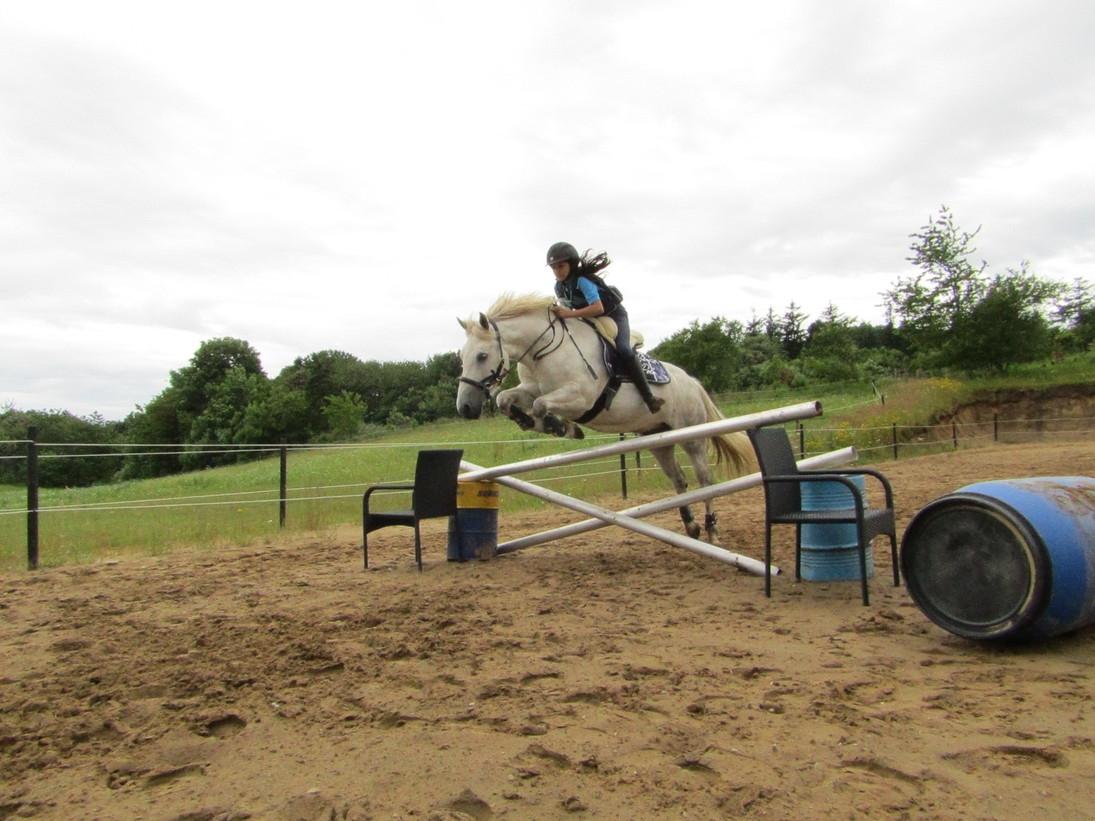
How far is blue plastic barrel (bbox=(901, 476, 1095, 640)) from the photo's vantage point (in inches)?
116

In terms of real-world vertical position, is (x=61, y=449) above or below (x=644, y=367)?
below

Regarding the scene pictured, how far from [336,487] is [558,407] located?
22.6 ft

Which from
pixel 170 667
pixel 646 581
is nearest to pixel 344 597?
pixel 170 667

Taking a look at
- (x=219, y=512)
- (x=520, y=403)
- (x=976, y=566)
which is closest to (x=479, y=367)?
(x=520, y=403)

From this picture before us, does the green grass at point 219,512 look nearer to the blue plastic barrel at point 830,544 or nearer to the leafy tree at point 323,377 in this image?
the blue plastic barrel at point 830,544

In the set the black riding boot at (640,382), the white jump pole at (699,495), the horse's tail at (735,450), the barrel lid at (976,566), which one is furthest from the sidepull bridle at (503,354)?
the barrel lid at (976,566)

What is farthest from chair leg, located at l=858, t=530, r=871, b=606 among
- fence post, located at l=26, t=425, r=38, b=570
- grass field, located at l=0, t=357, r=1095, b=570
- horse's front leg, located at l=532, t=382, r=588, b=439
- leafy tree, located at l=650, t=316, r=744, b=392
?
leafy tree, located at l=650, t=316, r=744, b=392

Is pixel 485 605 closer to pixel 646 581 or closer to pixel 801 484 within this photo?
pixel 646 581

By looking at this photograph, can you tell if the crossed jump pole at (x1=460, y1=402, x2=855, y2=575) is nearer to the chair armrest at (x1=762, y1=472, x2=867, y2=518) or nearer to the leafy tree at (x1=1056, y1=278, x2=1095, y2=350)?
the chair armrest at (x1=762, y1=472, x2=867, y2=518)

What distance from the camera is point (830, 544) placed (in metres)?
4.77

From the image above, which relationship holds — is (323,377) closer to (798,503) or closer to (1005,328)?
(1005,328)

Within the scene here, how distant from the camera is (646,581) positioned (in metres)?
5.16

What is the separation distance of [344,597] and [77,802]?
2.66 m

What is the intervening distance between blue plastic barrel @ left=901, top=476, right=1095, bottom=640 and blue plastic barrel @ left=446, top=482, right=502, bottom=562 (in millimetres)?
3428
